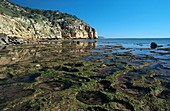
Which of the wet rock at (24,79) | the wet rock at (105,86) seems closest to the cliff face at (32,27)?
the wet rock at (24,79)

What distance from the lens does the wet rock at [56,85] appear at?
7976mm

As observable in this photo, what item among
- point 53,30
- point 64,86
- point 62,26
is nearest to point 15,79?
point 64,86

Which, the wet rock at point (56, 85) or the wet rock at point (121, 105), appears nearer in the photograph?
the wet rock at point (121, 105)

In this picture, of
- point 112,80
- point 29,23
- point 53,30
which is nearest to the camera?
point 112,80

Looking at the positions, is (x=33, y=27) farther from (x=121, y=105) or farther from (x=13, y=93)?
(x=121, y=105)

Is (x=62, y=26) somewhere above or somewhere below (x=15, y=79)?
above

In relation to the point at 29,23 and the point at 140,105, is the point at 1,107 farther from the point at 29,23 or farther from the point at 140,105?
the point at 29,23

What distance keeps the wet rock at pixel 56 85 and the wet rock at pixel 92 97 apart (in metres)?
1.27

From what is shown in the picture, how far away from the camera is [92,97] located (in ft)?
22.6

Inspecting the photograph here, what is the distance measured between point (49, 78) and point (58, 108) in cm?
416

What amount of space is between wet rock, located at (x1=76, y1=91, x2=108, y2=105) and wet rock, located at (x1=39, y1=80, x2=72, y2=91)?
1273mm

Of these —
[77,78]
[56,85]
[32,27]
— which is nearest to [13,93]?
[56,85]

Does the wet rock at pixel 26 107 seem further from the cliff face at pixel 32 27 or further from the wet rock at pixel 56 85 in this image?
the cliff face at pixel 32 27

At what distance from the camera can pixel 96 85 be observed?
837cm
